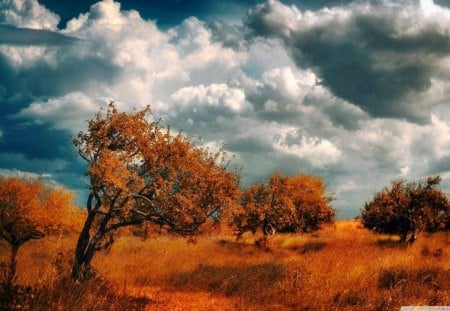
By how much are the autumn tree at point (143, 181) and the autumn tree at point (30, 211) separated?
14.4 m

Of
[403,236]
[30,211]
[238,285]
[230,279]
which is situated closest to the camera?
[238,285]

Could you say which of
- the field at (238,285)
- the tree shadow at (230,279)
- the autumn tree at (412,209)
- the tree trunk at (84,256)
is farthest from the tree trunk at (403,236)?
the tree trunk at (84,256)

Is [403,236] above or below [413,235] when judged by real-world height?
below

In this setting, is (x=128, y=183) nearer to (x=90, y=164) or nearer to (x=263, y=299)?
(x=90, y=164)

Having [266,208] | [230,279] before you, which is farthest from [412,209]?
[230,279]

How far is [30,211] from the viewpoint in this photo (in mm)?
29594

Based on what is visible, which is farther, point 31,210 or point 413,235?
point 413,235

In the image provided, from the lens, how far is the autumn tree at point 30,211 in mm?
28828

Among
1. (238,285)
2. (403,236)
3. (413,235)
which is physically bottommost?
(238,285)

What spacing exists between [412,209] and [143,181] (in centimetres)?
2579

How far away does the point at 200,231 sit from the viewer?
667 inches

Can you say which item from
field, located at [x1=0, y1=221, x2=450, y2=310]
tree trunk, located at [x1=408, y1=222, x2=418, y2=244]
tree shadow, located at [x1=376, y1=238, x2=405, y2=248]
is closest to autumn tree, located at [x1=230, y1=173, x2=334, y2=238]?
tree shadow, located at [x1=376, y1=238, x2=405, y2=248]

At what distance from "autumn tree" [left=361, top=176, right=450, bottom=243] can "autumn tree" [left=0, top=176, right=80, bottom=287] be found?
83.4ft

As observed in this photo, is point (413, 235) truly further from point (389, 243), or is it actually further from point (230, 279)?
point (230, 279)
